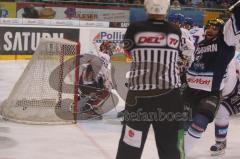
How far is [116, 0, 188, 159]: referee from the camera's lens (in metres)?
3.04

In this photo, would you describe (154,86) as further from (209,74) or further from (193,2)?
(193,2)

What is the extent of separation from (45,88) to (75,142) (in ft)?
4.25

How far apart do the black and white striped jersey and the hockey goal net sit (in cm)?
312

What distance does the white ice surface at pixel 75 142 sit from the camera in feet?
15.9

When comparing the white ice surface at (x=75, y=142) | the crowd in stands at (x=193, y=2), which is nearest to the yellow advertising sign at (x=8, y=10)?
the crowd in stands at (x=193, y=2)

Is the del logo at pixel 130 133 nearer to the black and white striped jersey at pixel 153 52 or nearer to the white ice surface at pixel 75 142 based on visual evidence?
the black and white striped jersey at pixel 153 52

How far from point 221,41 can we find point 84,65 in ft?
9.02

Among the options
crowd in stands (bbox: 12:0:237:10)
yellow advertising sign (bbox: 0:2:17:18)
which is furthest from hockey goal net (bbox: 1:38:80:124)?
crowd in stands (bbox: 12:0:237:10)

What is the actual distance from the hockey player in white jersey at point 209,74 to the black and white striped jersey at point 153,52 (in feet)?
3.79

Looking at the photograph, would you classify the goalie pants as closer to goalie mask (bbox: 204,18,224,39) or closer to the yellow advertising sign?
goalie mask (bbox: 204,18,224,39)

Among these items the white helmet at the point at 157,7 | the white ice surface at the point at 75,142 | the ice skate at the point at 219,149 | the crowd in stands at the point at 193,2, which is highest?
the white helmet at the point at 157,7

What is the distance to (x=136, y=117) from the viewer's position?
310 centimetres

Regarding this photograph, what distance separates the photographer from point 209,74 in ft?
14.1

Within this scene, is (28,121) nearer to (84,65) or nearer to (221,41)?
(84,65)
